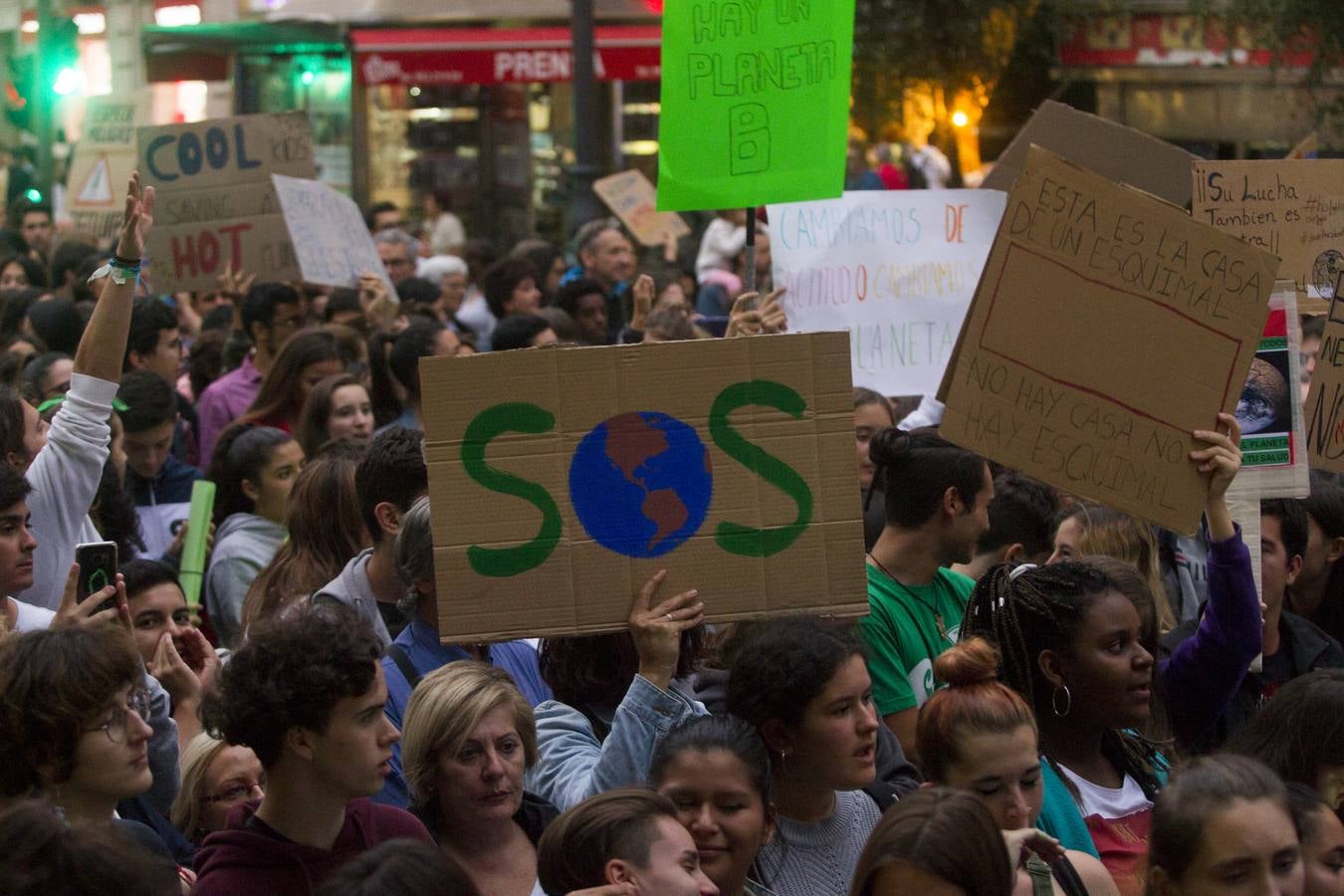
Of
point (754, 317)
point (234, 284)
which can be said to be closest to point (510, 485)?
point (754, 317)

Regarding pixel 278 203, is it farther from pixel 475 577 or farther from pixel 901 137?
pixel 901 137

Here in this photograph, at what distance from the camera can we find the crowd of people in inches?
129

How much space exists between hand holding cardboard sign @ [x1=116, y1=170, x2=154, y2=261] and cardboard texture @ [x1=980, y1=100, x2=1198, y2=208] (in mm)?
3175

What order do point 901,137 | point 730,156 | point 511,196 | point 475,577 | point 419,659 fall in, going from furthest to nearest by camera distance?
1. point 511,196
2. point 901,137
3. point 730,156
4. point 419,659
5. point 475,577

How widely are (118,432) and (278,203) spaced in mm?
3188

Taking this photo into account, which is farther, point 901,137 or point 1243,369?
point 901,137

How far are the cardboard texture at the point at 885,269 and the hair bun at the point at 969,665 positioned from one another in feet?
11.8

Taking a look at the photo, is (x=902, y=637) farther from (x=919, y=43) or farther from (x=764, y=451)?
(x=919, y=43)

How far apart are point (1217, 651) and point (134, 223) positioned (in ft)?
9.62

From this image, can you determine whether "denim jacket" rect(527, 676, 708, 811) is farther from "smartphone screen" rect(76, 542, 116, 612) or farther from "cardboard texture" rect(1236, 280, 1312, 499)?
"cardboard texture" rect(1236, 280, 1312, 499)

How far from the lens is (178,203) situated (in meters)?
9.54

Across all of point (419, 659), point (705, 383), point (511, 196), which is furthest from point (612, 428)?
point (511, 196)

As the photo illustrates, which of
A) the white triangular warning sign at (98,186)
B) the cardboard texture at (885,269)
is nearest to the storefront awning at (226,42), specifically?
the white triangular warning sign at (98,186)

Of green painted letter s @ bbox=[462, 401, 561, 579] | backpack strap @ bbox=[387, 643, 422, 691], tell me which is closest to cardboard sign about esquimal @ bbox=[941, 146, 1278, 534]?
green painted letter s @ bbox=[462, 401, 561, 579]
